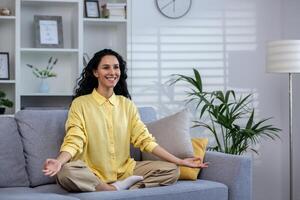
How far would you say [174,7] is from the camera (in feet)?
14.8

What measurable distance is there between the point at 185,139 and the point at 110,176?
1.78 feet

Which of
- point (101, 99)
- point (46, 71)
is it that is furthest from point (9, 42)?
point (101, 99)

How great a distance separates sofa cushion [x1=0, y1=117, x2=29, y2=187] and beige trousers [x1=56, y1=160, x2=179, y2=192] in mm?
344

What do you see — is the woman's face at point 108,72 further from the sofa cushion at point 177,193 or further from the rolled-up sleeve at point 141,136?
the sofa cushion at point 177,193

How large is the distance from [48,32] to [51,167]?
7.08 ft

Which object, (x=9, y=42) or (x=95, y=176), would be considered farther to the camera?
(x=9, y=42)

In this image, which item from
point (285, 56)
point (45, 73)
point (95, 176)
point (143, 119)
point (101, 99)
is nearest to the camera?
point (95, 176)

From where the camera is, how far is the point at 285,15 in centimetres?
471

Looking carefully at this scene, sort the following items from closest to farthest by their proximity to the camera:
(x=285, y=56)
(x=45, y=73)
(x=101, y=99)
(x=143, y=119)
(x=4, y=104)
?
(x=101, y=99), (x=143, y=119), (x=285, y=56), (x=4, y=104), (x=45, y=73)

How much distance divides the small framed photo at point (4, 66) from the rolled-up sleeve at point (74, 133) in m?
1.55

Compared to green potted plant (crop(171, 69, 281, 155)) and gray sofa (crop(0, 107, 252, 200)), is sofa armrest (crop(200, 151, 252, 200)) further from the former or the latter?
green potted plant (crop(171, 69, 281, 155))

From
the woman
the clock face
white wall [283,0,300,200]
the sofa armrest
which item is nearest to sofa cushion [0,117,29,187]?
the woman

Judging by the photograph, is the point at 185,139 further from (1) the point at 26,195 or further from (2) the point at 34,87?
(2) the point at 34,87

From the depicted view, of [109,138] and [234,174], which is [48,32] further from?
[234,174]
